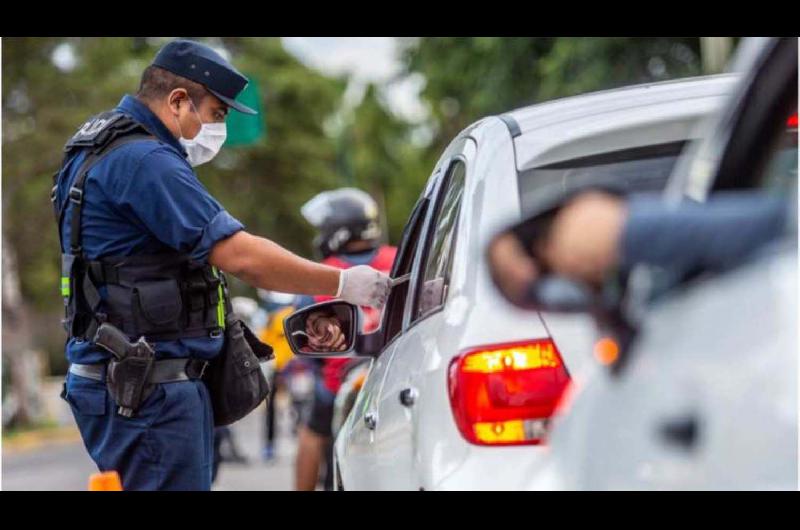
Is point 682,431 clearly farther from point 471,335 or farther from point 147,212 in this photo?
point 147,212

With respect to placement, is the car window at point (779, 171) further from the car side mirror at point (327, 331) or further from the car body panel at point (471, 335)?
the car side mirror at point (327, 331)

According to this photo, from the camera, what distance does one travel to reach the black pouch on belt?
4.88m

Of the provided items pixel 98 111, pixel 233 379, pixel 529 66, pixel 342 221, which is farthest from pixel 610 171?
pixel 98 111

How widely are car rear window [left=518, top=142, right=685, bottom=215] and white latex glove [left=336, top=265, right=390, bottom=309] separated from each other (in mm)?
1513

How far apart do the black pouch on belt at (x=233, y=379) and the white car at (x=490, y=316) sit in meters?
0.67

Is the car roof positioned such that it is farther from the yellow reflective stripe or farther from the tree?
the tree

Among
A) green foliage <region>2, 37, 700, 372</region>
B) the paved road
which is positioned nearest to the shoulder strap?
the paved road

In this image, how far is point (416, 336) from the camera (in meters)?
3.66

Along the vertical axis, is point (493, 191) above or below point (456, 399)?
above
